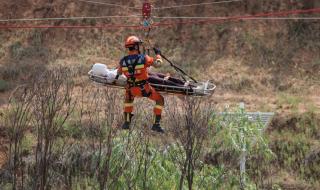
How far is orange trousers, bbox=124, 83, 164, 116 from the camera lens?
14.5 meters

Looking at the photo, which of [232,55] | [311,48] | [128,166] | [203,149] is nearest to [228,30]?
[232,55]

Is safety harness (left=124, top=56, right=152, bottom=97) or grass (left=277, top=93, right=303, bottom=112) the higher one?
safety harness (left=124, top=56, right=152, bottom=97)

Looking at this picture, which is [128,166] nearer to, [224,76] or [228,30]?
[224,76]

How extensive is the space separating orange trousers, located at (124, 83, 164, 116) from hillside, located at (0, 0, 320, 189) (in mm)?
8473

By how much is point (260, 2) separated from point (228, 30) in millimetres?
1633

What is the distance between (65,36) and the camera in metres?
26.9

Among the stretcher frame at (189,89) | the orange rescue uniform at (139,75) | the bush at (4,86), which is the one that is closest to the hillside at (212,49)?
the bush at (4,86)

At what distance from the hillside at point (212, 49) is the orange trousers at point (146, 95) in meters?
A: 8.47

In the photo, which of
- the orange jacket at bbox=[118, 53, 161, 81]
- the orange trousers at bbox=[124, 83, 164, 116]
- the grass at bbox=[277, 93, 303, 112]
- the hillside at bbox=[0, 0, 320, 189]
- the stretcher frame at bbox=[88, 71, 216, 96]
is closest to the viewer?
the orange jacket at bbox=[118, 53, 161, 81]

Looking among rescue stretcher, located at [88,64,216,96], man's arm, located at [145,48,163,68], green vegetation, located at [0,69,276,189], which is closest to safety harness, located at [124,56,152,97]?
man's arm, located at [145,48,163,68]

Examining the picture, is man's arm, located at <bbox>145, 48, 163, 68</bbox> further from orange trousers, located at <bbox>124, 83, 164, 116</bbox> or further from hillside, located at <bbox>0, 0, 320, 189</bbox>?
hillside, located at <bbox>0, 0, 320, 189</bbox>

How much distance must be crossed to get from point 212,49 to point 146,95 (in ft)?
38.7

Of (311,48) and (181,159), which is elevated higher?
(311,48)

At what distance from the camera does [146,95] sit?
14539mm
